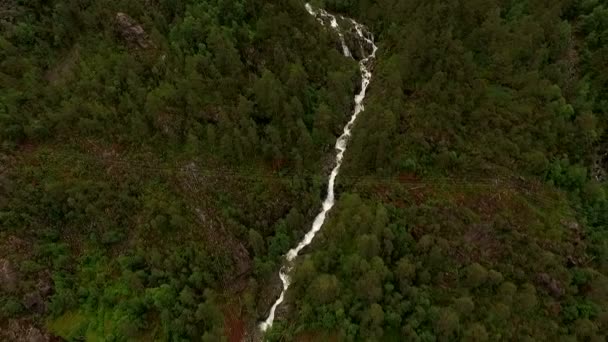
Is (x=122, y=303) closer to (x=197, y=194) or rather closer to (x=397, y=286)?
(x=197, y=194)

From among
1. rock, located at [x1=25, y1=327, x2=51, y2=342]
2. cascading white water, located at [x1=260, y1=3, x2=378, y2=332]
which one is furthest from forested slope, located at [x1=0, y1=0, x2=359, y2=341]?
cascading white water, located at [x1=260, y1=3, x2=378, y2=332]

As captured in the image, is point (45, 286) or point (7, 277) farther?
point (45, 286)

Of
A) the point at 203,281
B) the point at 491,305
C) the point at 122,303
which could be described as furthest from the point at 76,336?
the point at 491,305

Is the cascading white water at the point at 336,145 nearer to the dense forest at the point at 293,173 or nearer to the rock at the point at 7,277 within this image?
the dense forest at the point at 293,173

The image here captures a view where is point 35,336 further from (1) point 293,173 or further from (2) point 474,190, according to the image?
(2) point 474,190

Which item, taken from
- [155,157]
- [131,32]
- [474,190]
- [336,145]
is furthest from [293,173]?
[131,32]

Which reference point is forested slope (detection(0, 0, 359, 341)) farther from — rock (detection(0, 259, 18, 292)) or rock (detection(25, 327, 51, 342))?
rock (detection(25, 327, 51, 342))
